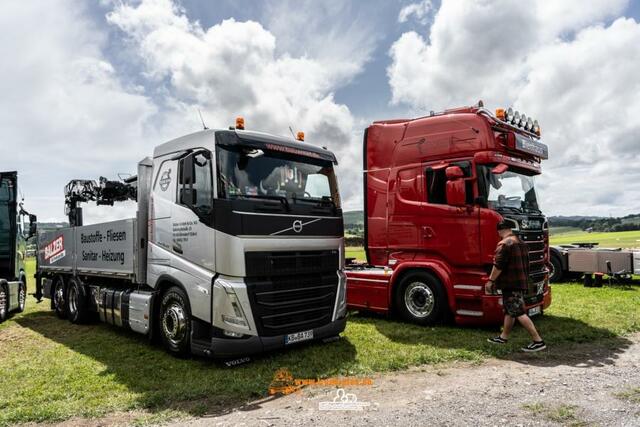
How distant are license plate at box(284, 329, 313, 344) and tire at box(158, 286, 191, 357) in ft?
4.67

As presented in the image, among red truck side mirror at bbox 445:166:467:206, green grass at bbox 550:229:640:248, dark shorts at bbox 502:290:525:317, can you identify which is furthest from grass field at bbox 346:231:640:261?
dark shorts at bbox 502:290:525:317

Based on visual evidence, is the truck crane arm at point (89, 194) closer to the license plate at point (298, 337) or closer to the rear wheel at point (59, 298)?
the rear wheel at point (59, 298)

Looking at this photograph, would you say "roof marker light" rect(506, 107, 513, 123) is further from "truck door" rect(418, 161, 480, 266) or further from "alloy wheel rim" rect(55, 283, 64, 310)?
"alloy wheel rim" rect(55, 283, 64, 310)

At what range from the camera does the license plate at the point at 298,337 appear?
6305 mm

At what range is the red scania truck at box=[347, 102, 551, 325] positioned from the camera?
7914 millimetres

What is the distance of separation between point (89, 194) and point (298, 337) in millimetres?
7330

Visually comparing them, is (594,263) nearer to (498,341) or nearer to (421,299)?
(421,299)

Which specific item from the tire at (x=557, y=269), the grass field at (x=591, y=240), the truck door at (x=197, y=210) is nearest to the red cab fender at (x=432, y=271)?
the grass field at (x=591, y=240)

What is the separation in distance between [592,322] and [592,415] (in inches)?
198

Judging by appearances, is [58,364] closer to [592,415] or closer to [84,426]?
[84,426]

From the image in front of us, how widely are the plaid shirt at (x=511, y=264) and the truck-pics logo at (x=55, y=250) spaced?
9620 millimetres

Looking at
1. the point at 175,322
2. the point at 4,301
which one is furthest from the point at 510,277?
the point at 4,301

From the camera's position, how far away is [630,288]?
1306 cm

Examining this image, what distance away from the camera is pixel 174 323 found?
21.9ft
